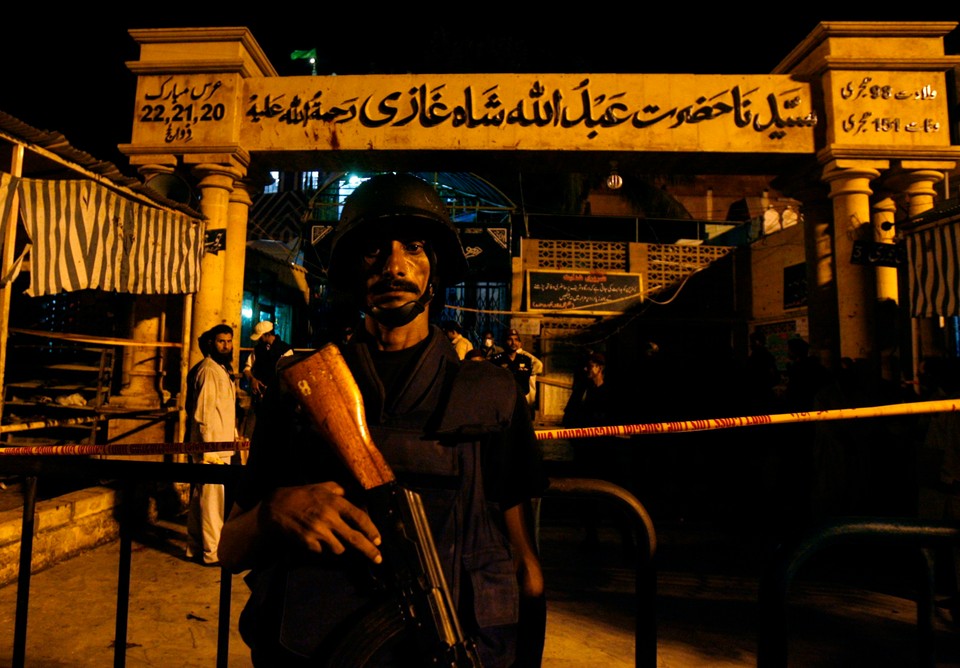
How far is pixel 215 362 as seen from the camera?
456 cm

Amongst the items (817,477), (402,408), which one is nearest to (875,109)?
(817,477)

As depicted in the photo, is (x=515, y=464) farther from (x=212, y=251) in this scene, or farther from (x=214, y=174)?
(x=214, y=174)

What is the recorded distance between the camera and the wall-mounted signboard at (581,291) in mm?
12266

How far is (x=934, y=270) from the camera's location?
5.62 metres

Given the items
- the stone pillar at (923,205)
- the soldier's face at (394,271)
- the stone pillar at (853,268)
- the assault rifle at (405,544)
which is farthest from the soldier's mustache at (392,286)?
the stone pillar at (923,205)

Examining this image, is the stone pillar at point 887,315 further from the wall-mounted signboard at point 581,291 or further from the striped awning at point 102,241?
the striped awning at point 102,241

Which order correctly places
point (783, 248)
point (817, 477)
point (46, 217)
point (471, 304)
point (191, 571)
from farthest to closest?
point (471, 304), point (783, 248), point (817, 477), point (46, 217), point (191, 571)

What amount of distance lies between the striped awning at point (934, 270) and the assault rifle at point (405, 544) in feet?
21.8

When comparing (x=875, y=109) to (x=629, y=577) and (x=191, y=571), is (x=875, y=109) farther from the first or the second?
(x=191, y=571)

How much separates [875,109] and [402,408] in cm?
802

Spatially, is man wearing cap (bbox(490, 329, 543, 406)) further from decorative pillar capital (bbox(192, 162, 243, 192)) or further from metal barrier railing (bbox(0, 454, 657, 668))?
metal barrier railing (bbox(0, 454, 657, 668))

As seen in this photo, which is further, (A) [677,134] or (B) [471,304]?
(B) [471,304]

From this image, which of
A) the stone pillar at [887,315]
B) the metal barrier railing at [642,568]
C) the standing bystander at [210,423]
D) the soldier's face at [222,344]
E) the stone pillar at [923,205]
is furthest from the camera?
the stone pillar at [887,315]

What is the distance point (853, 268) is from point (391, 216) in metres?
7.02
